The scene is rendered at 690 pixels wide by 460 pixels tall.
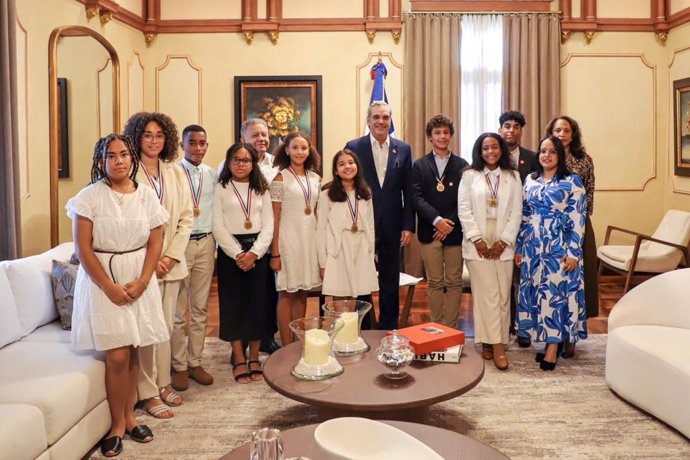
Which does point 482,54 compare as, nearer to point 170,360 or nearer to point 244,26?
point 244,26

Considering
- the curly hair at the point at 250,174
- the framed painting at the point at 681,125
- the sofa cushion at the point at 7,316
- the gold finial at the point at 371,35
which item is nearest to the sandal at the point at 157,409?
the sofa cushion at the point at 7,316

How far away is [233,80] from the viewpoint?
22.8 ft

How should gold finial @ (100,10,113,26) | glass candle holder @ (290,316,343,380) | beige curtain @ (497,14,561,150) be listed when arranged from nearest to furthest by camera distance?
glass candle holder @ (290,316,343,380)
gold finial @ (100,10,113,26)
beige curtain @ (497,14,561,150)

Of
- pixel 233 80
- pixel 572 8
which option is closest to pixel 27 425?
pixel 233 80

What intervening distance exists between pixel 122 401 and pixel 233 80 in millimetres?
4631

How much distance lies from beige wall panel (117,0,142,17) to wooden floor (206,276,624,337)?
2851 millimetres

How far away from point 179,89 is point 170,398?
14.2 ft

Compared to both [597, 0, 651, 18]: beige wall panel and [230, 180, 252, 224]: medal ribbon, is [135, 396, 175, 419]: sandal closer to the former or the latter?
[230, 180, 252, 224]: medal ribbon

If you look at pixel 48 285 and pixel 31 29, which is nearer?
pixel 48 285

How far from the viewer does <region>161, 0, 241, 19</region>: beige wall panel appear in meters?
6.92

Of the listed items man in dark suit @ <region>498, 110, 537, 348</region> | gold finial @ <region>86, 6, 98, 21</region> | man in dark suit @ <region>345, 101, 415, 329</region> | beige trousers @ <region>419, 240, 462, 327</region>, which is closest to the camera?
man in dark suit @ <region>345, 101, 415, 329</region>

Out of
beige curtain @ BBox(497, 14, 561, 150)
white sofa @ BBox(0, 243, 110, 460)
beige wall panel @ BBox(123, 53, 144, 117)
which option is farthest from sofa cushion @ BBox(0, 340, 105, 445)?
beige curtain @ BBox(497, 14, 561, 150)

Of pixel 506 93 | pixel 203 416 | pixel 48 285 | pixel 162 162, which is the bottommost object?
pixel 203 416

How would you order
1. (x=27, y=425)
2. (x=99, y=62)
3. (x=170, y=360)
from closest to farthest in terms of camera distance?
(x=27, y=425), (x=170, y=360), (x=99, y=62)
